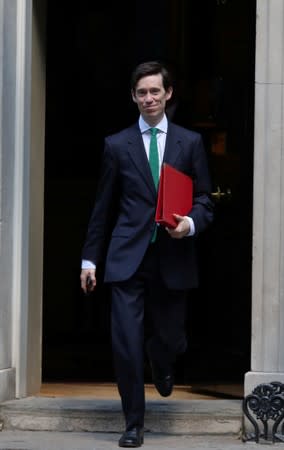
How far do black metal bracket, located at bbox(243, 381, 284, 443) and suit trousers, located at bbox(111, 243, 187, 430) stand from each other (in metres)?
0.51

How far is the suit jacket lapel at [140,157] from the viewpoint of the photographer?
6668 millimetres

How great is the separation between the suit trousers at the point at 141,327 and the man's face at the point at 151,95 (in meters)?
0.69

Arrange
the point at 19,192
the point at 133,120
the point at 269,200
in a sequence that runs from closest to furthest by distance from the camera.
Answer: the point at 269,200, the point at 19,192, the point at 133,120

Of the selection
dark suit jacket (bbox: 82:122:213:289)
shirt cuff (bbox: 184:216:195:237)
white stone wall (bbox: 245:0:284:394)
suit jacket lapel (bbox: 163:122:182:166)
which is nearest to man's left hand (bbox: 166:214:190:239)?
shirt cuff (bbox: 184:216:195:237)

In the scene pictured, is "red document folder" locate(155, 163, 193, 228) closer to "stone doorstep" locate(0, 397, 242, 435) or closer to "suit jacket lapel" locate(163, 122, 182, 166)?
"suit jacket lapel" locate(163, 122, 182, 166)

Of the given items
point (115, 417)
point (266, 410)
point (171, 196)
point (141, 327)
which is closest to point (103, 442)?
point (115, 417)

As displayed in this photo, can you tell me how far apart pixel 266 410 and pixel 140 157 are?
4.98 ft

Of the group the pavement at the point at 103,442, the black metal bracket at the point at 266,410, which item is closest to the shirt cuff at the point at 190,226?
the black metal bracket at the point at 266,410

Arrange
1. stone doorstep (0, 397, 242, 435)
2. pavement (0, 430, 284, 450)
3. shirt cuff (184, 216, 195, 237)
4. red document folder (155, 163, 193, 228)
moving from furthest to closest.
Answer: stone doorstep (0, 397, 242, 435)
pavement (0, 430, 284, 450)
shirt cuff (184, 216, 195, 237)
red document folder (155, 163, 193, 228)

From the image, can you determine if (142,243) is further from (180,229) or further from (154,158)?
(154,158)

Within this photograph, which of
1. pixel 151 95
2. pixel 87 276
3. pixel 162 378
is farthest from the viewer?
pixel 162 378

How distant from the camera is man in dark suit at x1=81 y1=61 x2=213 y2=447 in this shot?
6.62 m

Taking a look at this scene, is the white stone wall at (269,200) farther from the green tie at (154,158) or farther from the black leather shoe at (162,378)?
the green tie at (154,158)

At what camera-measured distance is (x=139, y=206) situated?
21.9 feet
